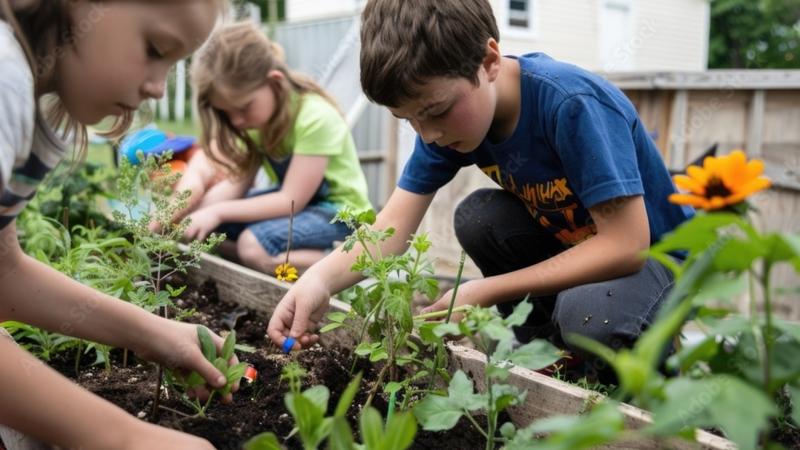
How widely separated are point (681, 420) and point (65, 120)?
1169 millimetres

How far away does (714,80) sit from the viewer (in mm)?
4574

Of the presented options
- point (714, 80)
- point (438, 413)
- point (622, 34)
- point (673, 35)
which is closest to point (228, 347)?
point (438, 413)

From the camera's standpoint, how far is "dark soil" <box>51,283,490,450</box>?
1.46 metres

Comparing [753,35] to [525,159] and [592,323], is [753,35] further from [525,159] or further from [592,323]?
[592,323]

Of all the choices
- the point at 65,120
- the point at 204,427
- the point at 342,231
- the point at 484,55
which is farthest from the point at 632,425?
the point at 342,231

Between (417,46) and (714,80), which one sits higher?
(417,46)

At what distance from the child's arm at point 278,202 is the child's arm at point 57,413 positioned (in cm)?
224

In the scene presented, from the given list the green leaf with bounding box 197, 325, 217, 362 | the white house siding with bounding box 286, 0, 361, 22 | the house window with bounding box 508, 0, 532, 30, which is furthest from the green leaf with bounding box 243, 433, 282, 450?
the house window with bounding box 508, 0, 532, 30

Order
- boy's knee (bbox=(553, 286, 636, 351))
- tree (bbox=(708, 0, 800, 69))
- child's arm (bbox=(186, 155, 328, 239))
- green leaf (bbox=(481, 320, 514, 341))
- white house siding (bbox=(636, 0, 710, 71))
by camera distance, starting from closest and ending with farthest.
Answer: green leaf (bbox=(481, 320, 514, 341)) → boy's knee (bbox=(553, 286, 636, 351)) → child's arm (bbox=(186, 155, 328, 239)) → white house siding (bbox=(636, 0, 710, 71)) → tree (bbox=(708, 0, 800, 69))

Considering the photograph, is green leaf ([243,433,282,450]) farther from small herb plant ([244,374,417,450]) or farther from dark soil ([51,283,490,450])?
dark soil ([51,283,490,450])

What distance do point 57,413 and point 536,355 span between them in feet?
2.40

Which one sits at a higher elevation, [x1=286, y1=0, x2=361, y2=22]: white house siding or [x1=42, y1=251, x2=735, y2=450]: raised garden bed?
[x1=286, y1=0, x2=361, y2=22]: white house siding

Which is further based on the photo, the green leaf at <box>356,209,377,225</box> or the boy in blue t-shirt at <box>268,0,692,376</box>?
the boy in blue t-shirt at <box>268,0,692,376</box>

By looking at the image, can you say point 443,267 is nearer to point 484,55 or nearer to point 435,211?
point 435,211
